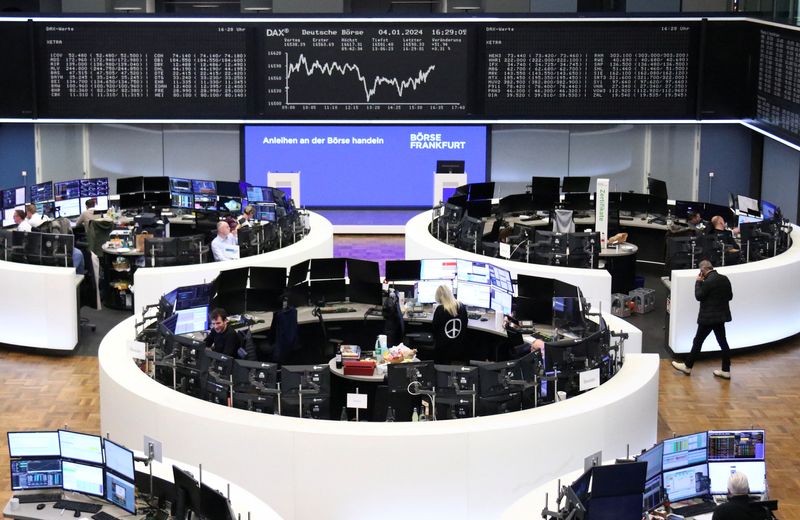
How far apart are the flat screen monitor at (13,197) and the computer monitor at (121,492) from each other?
9.50 m

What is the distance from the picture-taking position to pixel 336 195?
2022cm

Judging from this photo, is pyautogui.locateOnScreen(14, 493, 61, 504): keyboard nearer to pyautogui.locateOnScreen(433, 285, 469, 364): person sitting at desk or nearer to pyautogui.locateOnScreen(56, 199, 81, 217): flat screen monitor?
pyautogui.locateOnScreen(433, 285, 469, 364): person sitting at desk

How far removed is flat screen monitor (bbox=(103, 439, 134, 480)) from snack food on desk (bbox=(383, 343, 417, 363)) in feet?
10.5

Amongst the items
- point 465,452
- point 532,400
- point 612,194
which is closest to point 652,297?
point 612,194

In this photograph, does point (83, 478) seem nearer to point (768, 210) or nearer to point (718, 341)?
point (718, 341)

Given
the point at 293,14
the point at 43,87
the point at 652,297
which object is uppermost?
the point at 293,14

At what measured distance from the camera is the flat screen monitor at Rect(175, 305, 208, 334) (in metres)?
11.4

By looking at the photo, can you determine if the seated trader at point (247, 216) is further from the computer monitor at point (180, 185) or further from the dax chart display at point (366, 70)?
the dax chart display at point (366, 70)

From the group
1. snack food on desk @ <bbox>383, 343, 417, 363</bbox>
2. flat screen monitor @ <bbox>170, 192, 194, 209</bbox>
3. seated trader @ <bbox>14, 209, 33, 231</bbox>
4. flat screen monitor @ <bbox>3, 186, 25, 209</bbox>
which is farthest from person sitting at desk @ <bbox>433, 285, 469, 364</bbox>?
flat screen monitor @ <bbox>3, 186, 25, 209</bbox>

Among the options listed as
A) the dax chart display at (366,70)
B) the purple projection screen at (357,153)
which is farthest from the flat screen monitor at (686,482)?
the purple projection screen at (357,153)

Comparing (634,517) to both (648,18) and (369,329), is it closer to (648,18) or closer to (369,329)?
(369,329)

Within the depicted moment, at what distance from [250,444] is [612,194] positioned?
10.2 meters

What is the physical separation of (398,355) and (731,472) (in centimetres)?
346

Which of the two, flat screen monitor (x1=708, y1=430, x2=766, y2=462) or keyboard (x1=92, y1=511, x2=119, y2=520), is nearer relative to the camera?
keyboard (x1=92, y1=511, x2=119, y2=520)
